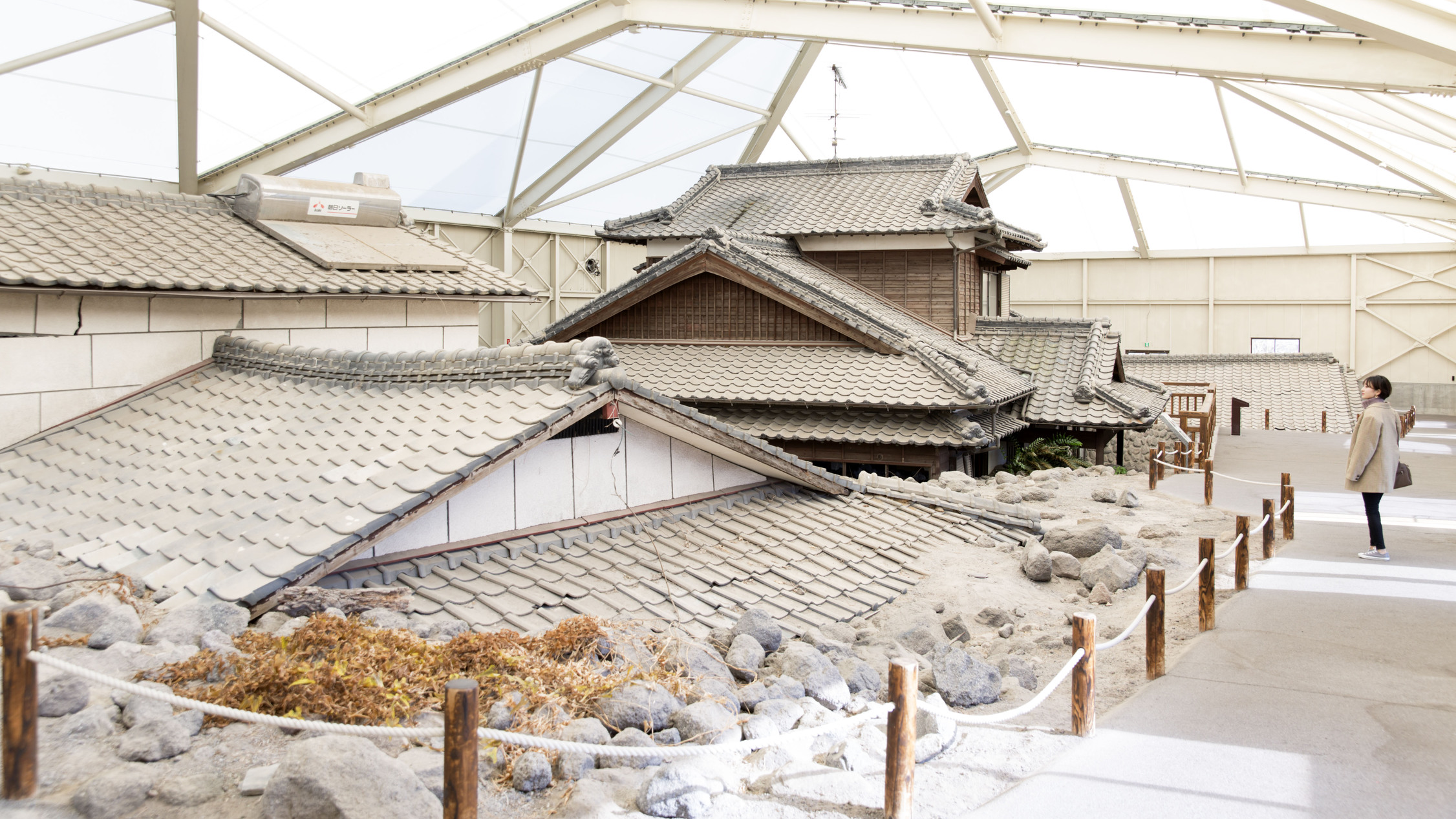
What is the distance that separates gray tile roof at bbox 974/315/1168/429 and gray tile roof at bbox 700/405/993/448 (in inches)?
124

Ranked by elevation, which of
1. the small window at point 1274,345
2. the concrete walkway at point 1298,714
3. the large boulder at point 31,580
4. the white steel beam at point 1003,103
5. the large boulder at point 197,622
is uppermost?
the white steel beam at point 1003,103

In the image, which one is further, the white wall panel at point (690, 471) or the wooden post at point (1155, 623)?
the white wall panel at point (690, 471)

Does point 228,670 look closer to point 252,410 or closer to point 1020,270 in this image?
point 252,410

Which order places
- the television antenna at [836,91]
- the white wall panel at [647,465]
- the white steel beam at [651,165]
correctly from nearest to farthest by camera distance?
the white wall panel at [647,465] → the television antenna at [836,91] → the white steel beam at [651,165]

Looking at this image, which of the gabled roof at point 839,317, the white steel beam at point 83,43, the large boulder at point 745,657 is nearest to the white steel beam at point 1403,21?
the gabled roof at point 839,317

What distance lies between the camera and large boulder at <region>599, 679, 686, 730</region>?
14.0 ft

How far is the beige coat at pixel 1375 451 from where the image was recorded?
8.62 metres

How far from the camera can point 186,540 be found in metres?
5.93

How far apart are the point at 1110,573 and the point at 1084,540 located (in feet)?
2.92

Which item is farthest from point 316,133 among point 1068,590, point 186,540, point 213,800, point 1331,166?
point 1331,166

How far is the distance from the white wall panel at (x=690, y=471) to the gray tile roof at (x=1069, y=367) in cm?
1065

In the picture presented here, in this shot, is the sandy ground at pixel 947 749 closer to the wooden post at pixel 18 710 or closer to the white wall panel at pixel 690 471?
the wooden post at pixel 18 710

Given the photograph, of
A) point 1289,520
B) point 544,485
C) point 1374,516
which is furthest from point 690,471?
point 1289,520

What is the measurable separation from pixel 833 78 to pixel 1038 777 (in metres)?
24.5
